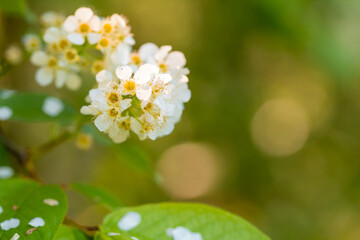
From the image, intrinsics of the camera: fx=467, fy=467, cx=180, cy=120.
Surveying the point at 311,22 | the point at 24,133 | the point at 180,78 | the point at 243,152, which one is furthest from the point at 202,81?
the point at 180,78

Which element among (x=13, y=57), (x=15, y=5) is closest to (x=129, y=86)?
(x=13, y=57)

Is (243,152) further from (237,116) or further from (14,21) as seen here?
(14,21)

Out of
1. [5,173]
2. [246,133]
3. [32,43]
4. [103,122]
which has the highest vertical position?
[246,133]

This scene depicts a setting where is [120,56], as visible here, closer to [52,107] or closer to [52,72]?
[52,72]

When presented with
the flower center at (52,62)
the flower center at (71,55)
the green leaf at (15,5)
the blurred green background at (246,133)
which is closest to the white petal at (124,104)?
the flower center at (71,55)

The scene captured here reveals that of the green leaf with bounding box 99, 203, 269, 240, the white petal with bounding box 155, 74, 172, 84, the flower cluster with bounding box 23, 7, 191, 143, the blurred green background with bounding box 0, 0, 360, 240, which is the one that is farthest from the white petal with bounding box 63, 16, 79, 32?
the blurred green background with bounding box 0, 0, 360, 240

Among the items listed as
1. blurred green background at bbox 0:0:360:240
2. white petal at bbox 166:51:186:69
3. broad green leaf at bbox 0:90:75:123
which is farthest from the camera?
blurred green background at bbox 0:0:360:240

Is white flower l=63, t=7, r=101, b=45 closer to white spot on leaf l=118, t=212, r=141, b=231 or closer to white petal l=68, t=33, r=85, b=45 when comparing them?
white petal l=68, t=33, r=85, b=45
